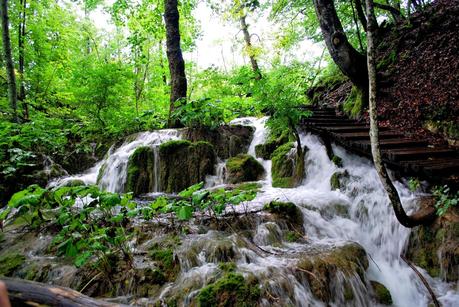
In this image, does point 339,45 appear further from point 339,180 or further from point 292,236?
point 292,236

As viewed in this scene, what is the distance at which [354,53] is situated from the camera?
680 centimetres

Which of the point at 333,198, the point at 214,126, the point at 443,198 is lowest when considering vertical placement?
the point at 333,198

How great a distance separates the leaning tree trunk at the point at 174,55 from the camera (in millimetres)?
9742

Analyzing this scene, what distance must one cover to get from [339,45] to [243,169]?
4.01 metres

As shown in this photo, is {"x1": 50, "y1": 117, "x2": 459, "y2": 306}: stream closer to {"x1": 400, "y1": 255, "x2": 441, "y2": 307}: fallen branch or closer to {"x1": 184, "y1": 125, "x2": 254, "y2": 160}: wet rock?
{"x1": 400, "y1": 255, "x2": 441, "y2": 307}: fallen branch

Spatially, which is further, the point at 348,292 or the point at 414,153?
the point at 414,153

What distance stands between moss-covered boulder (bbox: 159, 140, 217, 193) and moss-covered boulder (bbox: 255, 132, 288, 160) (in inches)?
63.1

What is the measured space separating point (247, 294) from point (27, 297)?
207cm

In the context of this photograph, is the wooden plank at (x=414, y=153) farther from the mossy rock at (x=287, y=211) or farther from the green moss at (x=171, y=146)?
the green moss at (x=171, y=146)

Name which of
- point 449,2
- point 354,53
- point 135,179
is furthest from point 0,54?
point 449,2

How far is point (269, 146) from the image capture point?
8.26 m

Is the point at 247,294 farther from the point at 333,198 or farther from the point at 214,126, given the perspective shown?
the point at 214,126

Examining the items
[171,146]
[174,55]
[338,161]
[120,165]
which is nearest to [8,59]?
[120,165]

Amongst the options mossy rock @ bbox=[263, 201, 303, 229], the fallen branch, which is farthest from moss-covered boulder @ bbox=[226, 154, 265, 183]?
the fallen branch
